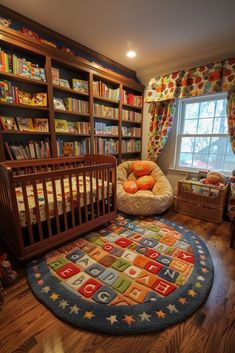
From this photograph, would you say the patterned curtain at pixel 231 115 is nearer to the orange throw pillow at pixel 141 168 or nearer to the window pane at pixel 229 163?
the window pane at pixel 229 163

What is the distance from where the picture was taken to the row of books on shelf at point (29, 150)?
6.26 feet

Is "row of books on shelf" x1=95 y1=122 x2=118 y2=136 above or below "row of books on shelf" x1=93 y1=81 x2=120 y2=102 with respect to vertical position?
below

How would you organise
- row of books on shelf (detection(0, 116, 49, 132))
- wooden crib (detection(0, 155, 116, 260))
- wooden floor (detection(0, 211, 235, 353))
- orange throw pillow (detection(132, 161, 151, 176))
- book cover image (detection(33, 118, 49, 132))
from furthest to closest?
orange throw pillow (detection(132, 161, 151, 176)) < book cover image (detection(33, 118, 49, 132)) < row of books on shelf (detection(0, 116, 49, 132)) < wooden crib (detection(0, 155, 116, 260)) < wooden floor (detection(0, 211, 235, 353))

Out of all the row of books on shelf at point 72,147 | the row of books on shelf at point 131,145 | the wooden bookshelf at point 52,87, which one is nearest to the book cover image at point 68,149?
the row of books on shelf at point 72,147

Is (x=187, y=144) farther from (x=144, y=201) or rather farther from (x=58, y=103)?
(x=58, y=103)

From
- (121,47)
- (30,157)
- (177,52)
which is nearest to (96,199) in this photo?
(30,157)

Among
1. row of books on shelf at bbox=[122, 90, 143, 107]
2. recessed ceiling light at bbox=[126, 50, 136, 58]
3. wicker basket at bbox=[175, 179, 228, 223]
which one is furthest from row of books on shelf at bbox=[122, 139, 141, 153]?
recessed ceiling light at bbox=[126, 50, 136, 58]

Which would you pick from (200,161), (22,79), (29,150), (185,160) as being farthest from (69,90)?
(200,161)

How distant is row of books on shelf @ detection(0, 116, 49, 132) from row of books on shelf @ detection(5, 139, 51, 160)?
159mm

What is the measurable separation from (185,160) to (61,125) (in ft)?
7.15

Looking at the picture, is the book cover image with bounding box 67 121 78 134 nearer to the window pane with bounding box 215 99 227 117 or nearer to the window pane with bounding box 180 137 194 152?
the window pane with bounding box 180 137 194 152

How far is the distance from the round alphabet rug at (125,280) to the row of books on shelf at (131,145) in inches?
67.2

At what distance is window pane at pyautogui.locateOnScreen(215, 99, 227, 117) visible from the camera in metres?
2.62

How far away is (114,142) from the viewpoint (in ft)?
9.79
